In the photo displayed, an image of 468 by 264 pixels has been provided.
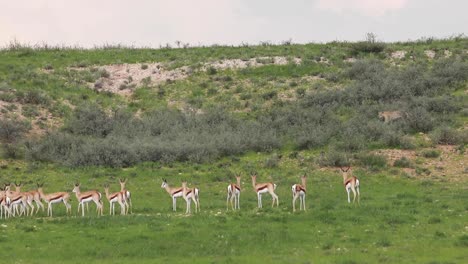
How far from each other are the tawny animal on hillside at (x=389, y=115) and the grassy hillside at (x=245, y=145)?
417 mm

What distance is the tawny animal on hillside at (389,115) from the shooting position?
4334cm

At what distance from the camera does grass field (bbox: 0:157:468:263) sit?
2030 cm

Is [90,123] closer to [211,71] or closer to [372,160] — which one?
[211,71]

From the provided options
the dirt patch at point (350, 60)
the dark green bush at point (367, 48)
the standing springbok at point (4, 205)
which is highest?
the dark green bush at point (367, 48)

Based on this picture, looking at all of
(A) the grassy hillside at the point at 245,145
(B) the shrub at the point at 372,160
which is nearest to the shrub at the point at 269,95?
(A) the grassy hillside at the point at 245,145

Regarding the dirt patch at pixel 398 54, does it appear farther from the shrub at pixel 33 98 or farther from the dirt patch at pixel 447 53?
the shrub at pixel 33 98

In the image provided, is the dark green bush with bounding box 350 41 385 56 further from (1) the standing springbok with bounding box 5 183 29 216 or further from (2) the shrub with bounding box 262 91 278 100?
(1) the standing springbok with bounding box 5 183 29 216

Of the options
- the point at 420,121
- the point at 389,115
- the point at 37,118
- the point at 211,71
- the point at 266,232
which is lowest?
the point at 266,232

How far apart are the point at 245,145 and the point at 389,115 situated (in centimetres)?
959

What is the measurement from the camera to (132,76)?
56.7 meters

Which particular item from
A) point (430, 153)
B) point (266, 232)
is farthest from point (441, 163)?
point (266, 232)

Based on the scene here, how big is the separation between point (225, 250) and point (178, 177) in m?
14.7

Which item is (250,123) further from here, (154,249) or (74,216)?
(154,249)

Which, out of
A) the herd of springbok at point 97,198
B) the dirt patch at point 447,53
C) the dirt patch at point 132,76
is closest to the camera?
the herd of springbok at point 97,198
